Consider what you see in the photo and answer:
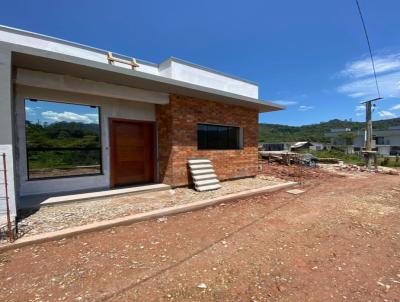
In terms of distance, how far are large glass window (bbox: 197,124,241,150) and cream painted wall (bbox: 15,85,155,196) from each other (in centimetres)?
182

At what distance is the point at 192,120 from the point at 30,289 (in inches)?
233

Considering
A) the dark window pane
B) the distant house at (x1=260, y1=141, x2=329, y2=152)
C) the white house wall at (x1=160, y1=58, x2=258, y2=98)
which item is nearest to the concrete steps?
the dark window pane

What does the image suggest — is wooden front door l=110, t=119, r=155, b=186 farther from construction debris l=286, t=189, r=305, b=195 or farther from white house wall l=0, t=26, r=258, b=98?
construction debris l=286, t=189, r=305, b=195

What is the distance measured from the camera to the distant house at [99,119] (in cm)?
471

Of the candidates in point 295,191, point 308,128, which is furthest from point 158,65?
point 308,128

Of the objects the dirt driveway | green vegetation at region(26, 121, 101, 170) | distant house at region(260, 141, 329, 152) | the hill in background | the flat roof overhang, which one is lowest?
the dirt driveway

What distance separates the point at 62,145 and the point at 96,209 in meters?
2.38

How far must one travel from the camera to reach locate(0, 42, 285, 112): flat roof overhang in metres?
4.20

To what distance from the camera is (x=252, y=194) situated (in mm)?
6695

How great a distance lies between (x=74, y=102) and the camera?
236 inches

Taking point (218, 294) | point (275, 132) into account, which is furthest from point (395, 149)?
point (218, 294)

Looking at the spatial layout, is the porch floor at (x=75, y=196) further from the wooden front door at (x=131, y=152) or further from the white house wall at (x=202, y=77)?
the white house wall at (x=202, y=77)

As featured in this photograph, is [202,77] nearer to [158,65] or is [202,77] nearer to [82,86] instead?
[158,65]

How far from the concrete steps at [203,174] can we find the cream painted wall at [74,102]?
209cm
